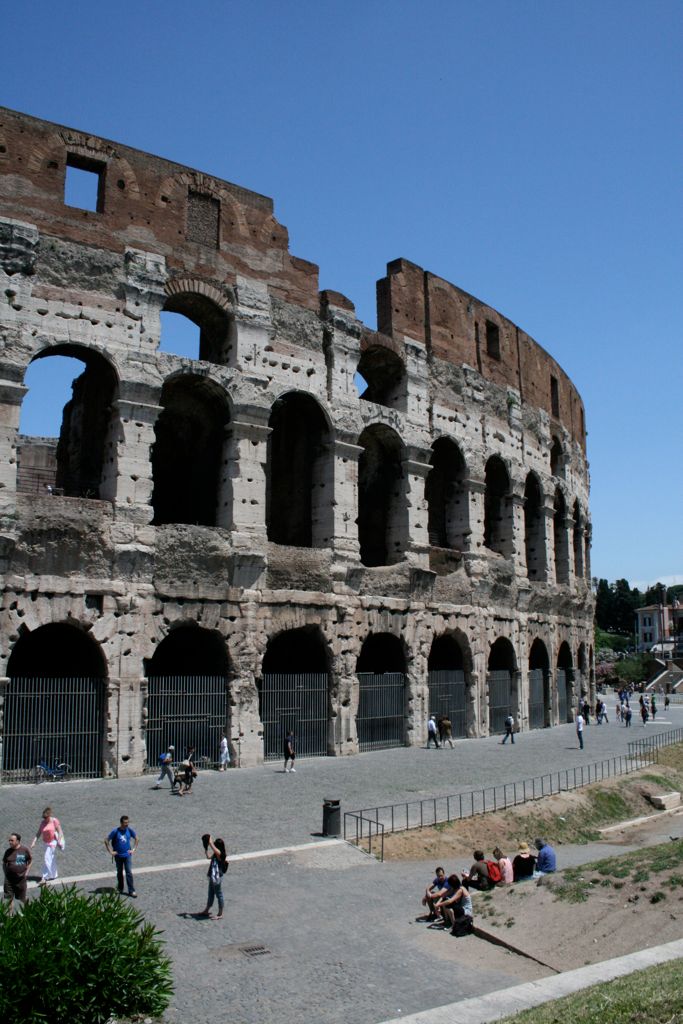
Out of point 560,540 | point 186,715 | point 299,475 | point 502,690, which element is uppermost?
point 299,475

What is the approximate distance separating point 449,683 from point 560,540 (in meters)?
11.0

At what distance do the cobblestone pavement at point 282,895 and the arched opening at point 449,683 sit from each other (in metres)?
5.33

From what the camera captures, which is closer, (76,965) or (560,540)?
(76,965)

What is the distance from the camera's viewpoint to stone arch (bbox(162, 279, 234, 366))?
65.9ft

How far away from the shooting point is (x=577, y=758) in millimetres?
21969

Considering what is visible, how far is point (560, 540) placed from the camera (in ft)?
111

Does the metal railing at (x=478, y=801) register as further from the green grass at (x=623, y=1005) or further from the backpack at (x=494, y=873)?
the green grass at (x=623, y=1005)

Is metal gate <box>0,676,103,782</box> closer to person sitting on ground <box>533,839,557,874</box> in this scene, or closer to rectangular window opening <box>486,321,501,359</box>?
person sitting on ground <box>533,839,557,874</box>

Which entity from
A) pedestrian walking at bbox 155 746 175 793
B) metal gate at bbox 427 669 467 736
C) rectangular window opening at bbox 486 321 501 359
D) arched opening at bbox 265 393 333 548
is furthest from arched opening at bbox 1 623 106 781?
rectangular window opening at bbox 486 321 501 359

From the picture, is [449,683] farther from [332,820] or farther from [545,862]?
[545,862]

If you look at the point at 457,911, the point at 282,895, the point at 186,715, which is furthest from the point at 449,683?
the point at 457,911

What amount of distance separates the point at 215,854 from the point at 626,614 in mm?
108631

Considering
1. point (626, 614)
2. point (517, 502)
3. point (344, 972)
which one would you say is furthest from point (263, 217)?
point (626, 614)

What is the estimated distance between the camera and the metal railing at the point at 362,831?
43.0ft
